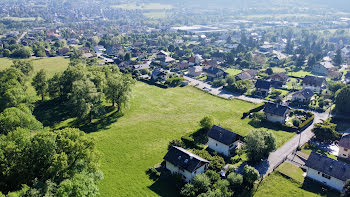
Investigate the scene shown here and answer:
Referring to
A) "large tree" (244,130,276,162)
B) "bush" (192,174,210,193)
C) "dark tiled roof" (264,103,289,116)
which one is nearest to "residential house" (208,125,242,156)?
"large tree" (244,130,276,162)

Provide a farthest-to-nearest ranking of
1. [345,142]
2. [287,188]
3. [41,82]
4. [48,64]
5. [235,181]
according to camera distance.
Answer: [48,64]
[41,82]
[345,142]
[287,188]
[235,181]

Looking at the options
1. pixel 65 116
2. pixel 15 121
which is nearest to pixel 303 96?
pixel 65 116

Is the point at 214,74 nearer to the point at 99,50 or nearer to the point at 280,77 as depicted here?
the point at 280,77

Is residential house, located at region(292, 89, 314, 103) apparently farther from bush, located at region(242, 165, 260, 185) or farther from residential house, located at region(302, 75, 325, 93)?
bush, located at region(242, 165, 260, 185)

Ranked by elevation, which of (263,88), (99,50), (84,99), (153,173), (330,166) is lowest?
(153,173)

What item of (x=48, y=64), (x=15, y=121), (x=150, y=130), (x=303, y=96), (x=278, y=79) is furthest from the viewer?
(x=48, y=64)

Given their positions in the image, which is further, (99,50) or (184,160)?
(99,50)

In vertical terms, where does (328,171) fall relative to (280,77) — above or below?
above

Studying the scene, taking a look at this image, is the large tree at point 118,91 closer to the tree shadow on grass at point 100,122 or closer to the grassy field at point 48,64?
the tree shadow on grass at point 100,122
